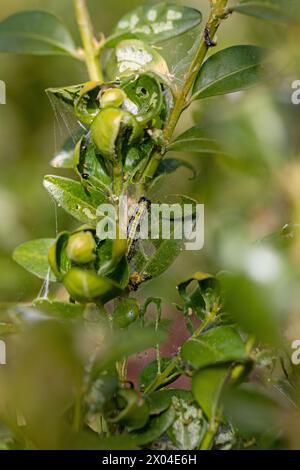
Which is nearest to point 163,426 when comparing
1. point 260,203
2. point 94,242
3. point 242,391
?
point 242,391

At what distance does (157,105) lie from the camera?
801 mm

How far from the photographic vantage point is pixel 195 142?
0.92m

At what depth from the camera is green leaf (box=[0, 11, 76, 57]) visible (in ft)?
3.35

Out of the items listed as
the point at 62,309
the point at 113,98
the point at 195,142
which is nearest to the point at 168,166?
the point at 195,142

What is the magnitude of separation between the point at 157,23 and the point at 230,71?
6.2 inches

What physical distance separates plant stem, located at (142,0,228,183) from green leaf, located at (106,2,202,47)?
5.4 inches

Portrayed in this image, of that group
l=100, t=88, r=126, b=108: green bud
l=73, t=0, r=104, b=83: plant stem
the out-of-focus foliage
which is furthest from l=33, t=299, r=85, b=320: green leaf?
l=73, t=0, r=104, b=83: plant stem

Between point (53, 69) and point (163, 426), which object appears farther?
point (53, 69)

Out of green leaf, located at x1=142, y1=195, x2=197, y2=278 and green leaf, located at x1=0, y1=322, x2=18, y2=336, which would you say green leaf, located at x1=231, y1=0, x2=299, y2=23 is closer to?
green leaf, located at x1=142, y1=195, x2=197, y2=278

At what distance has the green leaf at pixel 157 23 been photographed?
3.21ft

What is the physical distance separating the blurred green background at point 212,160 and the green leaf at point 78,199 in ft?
0.32

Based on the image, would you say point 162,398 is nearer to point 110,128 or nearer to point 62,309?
point 62,309
